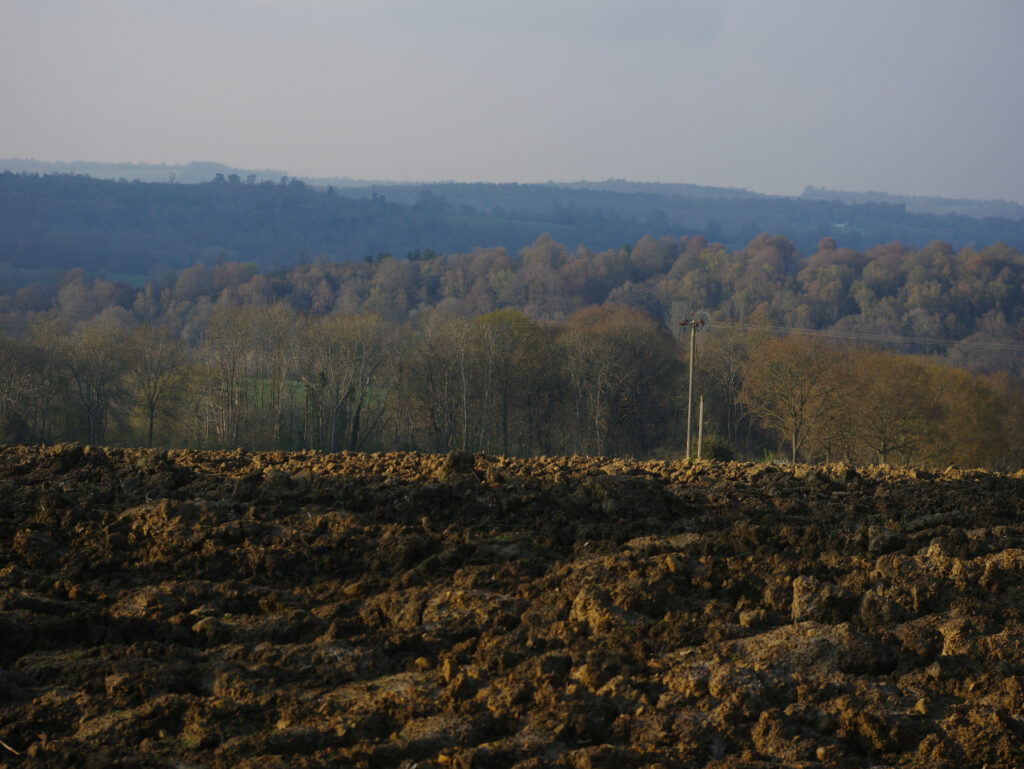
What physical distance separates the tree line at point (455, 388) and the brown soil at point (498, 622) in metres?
41.4

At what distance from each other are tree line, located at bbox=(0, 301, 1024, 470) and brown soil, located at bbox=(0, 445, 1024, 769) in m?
41.4

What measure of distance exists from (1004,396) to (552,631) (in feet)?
A: 198

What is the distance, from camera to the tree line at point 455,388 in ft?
170

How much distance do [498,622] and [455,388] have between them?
5099 cm

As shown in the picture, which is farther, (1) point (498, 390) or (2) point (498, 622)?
(1) point (498, 390)

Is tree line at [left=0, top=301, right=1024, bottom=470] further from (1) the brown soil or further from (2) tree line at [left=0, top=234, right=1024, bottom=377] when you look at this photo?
(2) tree line at [left=0, top=234, right=1024, bottom=377]

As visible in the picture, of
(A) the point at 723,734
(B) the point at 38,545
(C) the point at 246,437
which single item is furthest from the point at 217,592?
(C) the point at 246,437

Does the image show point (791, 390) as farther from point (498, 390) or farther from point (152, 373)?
point (152, 373)

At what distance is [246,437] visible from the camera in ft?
181

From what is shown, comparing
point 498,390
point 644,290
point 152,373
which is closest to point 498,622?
point 498,390

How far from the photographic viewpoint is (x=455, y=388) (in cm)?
5931

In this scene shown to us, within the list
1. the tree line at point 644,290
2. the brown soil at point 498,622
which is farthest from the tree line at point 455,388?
the tree line at point 644,290

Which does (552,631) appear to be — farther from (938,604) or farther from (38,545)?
(38,545)

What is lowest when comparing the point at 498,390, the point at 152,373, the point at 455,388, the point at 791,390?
the point at 498,390
